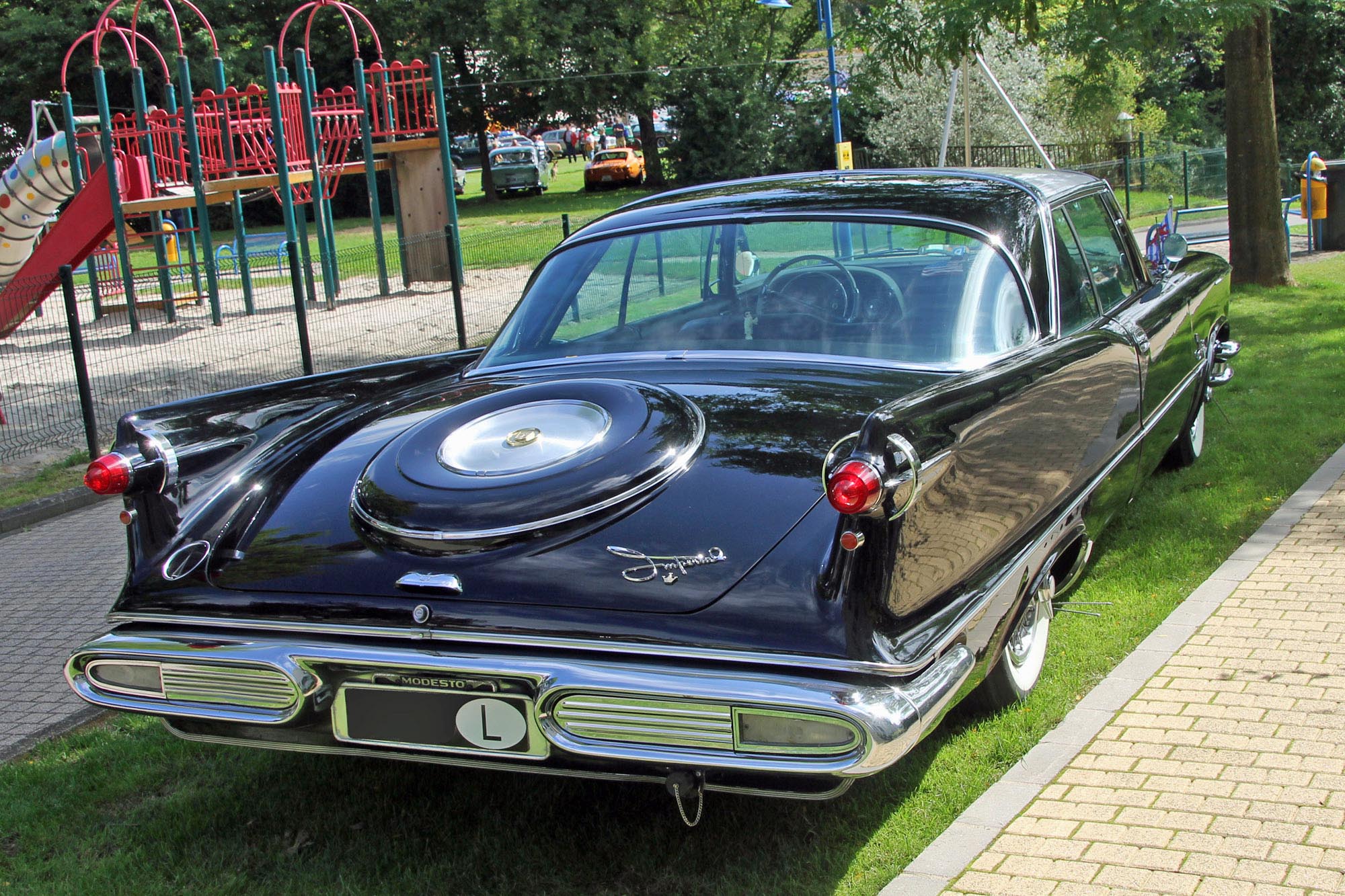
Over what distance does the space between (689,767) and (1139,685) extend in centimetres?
187

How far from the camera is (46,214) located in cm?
1611

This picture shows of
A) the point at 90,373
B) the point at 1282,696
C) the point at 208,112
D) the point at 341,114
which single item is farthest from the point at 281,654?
the point at 208,112

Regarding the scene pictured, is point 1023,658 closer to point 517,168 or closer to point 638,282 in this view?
point 638,282

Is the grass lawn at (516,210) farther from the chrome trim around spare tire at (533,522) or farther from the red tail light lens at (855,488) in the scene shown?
the red tail light lens at (855,488)

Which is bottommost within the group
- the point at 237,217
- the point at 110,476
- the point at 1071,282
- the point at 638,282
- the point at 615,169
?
the point at 110,476

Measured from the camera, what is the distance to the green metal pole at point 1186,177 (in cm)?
2380

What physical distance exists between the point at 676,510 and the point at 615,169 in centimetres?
3621

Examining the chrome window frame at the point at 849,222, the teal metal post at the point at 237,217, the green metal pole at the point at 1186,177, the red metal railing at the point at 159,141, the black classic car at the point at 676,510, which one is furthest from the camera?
the green metal pole at the point at 1186,177

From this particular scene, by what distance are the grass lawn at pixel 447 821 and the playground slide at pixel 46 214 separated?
1247 cm

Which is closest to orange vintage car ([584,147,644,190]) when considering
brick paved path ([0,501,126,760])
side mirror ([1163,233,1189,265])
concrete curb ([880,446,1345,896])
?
brick paved path ([0,501,126,760])

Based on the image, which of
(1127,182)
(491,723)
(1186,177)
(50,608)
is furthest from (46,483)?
(1186,177)

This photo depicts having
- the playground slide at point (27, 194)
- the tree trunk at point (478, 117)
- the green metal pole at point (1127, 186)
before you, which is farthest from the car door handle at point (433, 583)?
the tree trunk at point (478, 117)

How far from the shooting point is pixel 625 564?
2764mm

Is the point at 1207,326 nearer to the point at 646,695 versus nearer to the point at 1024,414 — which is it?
the point at 1024,414
